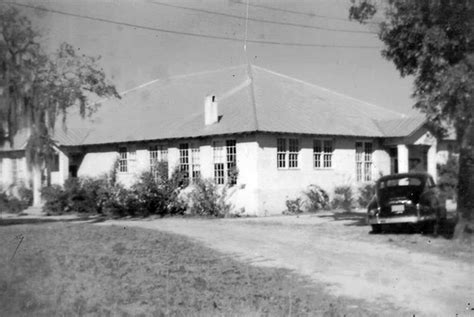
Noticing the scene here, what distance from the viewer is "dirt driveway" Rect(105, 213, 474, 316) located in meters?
7.80

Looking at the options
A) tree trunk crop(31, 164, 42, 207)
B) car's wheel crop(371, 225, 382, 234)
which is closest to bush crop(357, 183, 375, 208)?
car's wheel crop(371, 225, 382, 234)

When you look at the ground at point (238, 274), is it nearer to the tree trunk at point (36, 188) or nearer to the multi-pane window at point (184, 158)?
the multi-pane window at point (184, 158)

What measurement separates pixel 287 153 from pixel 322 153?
2.29 meters

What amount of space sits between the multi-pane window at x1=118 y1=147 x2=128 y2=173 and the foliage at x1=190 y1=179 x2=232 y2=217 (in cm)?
697

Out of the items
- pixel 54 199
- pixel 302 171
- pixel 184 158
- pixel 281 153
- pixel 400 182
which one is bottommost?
pixel 54 199

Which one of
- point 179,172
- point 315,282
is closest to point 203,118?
point 179,172

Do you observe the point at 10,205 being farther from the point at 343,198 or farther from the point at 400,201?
the point at 400,201

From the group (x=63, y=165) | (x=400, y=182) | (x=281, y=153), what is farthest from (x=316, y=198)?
(x=63, y=165)

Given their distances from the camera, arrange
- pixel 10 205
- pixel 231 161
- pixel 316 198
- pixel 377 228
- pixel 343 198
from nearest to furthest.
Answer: pixel 377 228 → pixel 231 161 → pixel 316 198 → pixel 343 198 → pixel 10 205

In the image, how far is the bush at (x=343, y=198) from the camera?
2522 cm

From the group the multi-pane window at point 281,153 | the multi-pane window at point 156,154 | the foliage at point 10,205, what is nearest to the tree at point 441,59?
the multi-pane window at point 281,153

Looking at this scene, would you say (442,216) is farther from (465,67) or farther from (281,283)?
(281,283)

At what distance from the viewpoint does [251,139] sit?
22500 millimetres

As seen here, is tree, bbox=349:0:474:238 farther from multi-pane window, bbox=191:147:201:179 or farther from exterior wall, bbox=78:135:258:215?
multi-pane window, bbox=191:147:201:179
